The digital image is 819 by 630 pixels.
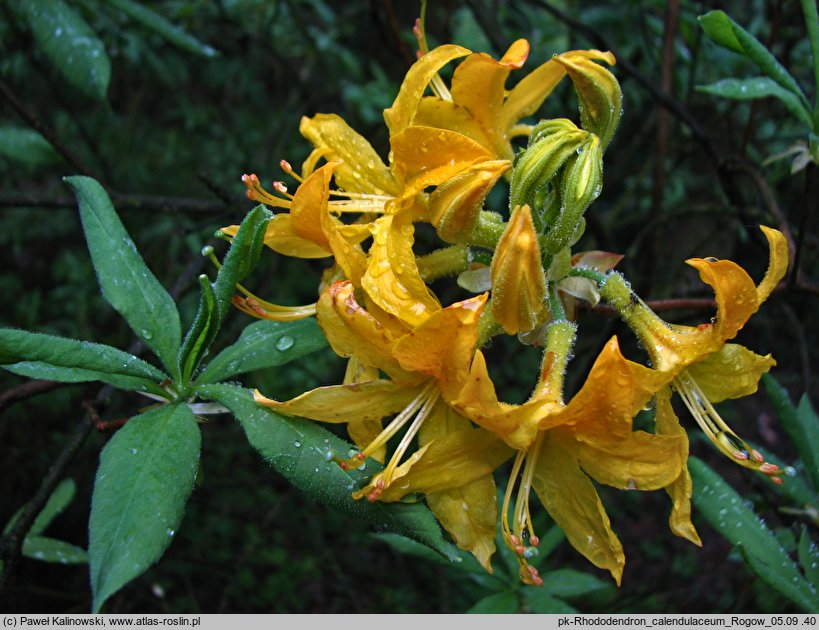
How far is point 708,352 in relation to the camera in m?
1.30

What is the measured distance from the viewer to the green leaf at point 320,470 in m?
1.20

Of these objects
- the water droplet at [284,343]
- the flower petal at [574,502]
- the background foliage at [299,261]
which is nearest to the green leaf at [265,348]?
the water droplet at [284,343]

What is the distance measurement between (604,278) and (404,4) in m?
2.18

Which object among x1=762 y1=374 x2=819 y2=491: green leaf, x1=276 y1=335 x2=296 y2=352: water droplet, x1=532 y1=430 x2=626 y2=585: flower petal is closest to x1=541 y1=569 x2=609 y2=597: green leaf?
x1=762 y1=374 x2=819 y2=491: green leaf

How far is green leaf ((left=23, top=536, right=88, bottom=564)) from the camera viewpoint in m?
1.97

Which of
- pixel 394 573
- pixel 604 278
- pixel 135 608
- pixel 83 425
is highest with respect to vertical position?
pixel 604 278

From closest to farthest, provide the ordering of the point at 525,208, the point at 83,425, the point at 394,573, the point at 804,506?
the point at 525,208, the point at 83,425, the point at 804,506, the point at 394,573

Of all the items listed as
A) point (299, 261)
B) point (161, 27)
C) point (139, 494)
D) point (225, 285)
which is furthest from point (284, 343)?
point (299, 261)

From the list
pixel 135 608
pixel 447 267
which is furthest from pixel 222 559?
pixel 447 267

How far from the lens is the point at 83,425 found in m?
1.64

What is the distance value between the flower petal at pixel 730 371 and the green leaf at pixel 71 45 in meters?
1.64

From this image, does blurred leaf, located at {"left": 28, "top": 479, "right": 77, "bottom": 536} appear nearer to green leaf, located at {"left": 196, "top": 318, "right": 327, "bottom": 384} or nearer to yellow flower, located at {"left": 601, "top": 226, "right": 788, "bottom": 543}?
green leaf, located at {"left": 196, "top": 318, "right": 327, "bottom": 384}

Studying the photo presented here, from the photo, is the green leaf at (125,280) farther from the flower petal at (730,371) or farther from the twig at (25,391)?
the flower petal at (730,371)

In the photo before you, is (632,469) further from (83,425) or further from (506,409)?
(83,425)
